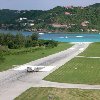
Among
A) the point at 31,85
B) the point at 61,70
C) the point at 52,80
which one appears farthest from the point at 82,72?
the point at 31,85

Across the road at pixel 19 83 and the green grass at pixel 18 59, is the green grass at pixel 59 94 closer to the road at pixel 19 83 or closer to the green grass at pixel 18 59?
the road at pixel 19 83

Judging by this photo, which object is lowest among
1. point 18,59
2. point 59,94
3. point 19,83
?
point 18,59

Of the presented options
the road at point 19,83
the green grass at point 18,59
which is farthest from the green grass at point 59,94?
the green grass at point 18,59

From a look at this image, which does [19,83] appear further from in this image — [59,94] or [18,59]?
[18,59]

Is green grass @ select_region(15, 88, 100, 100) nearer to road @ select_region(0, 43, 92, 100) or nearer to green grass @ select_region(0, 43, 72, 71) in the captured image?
road @ select_region(0, 43, 92, 100)

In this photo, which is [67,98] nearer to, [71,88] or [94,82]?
[71,88]

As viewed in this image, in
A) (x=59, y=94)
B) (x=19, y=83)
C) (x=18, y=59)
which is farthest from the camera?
(x=18, y=59)

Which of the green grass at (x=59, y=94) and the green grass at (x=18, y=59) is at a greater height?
the green grass at (x=59, y=94)

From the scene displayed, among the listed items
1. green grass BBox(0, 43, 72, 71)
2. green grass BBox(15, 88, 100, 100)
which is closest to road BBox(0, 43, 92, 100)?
green grass BBox(15, 88, 100, 100)

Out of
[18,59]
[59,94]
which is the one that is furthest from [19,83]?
[18,59]
